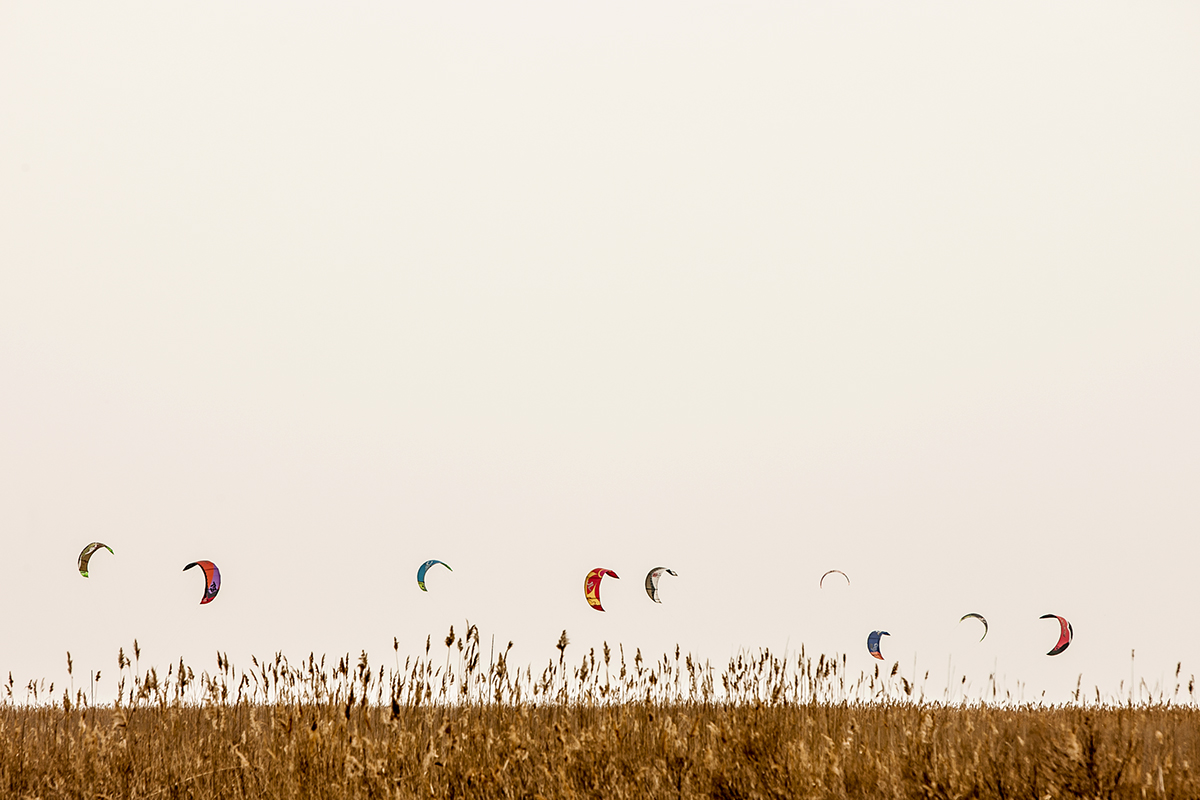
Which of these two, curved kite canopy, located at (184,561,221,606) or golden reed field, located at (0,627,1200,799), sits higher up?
curved kite canopy, located at (184,561,221,606)

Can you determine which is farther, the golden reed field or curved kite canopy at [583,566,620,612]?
curved kite canopy at [583,566,620,612]

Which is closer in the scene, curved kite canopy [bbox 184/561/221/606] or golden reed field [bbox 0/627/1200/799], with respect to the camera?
golden reed field [bbox 0/627/1200/799]

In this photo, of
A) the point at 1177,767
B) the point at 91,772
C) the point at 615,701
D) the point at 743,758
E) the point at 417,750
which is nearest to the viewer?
the point at 1177,767

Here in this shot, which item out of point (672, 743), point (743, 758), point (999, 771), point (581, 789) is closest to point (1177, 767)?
point (999, 771)

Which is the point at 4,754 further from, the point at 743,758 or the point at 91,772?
the point at 743,758

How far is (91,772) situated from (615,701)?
10.8 feet

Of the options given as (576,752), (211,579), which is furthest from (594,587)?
(576,752)

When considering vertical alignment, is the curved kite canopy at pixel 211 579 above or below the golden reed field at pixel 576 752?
above

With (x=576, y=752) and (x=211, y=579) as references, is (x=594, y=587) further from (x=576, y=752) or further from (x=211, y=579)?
(x=576, y=752)

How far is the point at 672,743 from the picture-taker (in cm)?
489

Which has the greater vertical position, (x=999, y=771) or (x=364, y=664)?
(x=364, y=664)

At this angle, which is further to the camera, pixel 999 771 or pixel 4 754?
pixel 4 754

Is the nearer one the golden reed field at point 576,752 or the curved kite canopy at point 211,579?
the golden reed field at point 576,752

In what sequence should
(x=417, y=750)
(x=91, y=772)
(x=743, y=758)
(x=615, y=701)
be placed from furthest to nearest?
1. (x=615, y=701)
2. (x=91, y=772)
3. (x=417, y=750)
4. (x=743, y=758)
